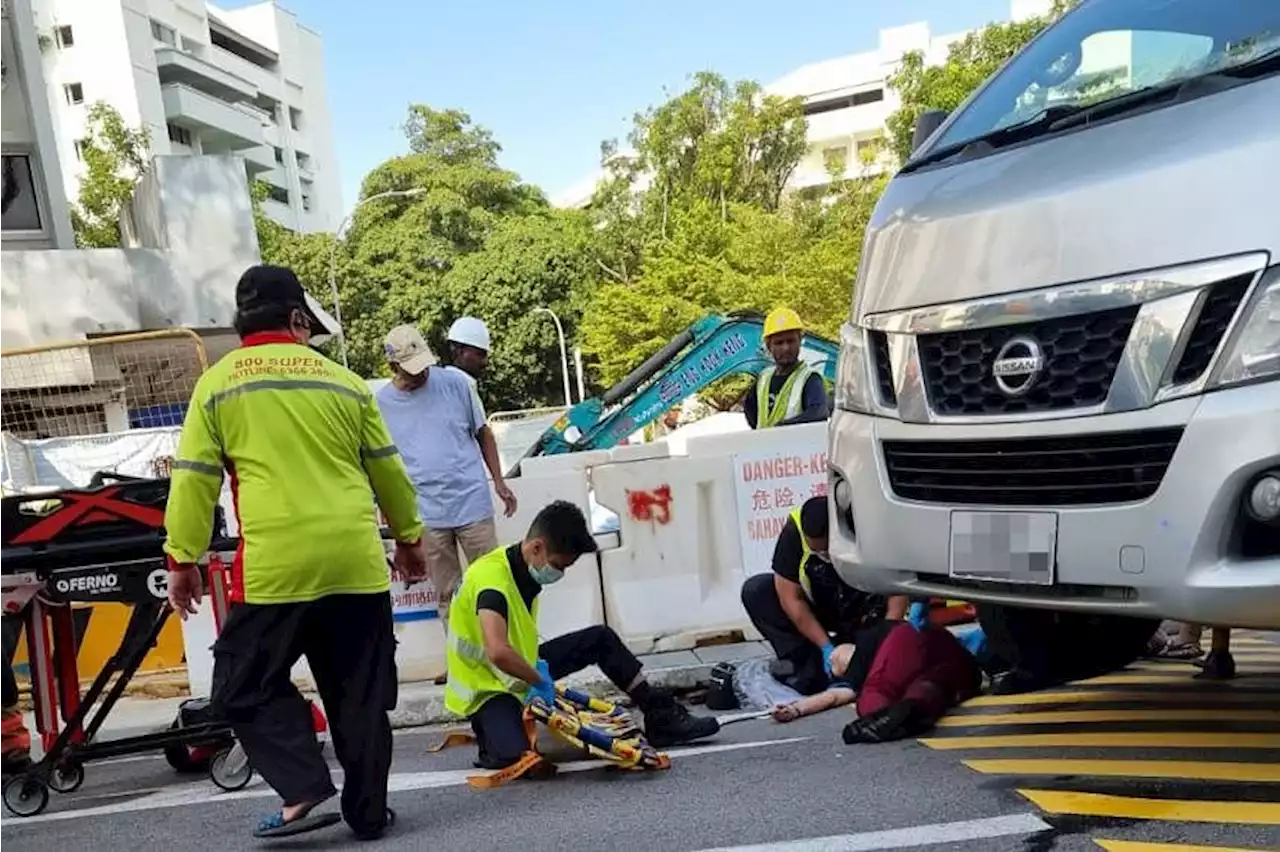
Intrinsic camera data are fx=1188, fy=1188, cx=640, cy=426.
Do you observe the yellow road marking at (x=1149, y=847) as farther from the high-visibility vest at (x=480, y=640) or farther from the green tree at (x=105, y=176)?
the green tree at (x=105, y=176)

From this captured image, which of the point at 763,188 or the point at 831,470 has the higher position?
the point at 763,188

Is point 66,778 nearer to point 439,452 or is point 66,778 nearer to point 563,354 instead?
point 439,452

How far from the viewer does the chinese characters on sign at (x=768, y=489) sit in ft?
22.9

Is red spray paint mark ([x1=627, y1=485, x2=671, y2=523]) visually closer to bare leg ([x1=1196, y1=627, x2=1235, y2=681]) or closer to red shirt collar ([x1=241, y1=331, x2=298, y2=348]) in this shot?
bare leg ([x1=1196, y1=627, x2=1235, y2=681])

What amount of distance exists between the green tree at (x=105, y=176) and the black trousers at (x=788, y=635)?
29109 mm

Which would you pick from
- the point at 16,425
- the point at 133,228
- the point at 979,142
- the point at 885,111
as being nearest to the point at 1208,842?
the point at 979,142

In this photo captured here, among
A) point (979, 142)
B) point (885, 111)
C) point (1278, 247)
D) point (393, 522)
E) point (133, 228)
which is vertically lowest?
point (393, 522)

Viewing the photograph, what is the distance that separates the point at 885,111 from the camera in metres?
59.3

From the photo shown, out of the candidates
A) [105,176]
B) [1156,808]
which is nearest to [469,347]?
[1156,808]

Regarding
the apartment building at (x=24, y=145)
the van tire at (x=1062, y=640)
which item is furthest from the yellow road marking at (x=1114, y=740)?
the apartment building at (x=24, y=145)

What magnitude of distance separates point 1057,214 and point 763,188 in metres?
36.7

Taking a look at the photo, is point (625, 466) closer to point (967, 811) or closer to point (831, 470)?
point (831, 470)

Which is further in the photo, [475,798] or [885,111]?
[885,111]

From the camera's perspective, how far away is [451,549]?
6.13 m
